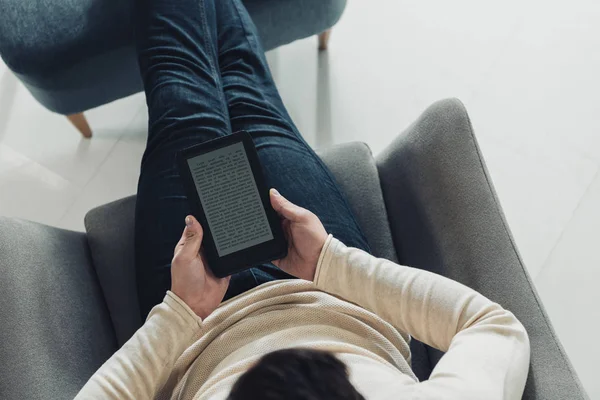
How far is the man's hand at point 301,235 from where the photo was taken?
76cm

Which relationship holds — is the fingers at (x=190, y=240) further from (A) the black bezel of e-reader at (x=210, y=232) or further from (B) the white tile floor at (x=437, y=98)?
(B) the white tile floor at (x=437, y=98)

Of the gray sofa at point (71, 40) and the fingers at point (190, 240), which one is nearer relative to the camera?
the fingers at point (190, 240)

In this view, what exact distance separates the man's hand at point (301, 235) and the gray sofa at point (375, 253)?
173 mm

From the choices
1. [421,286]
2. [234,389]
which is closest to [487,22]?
[421,286]

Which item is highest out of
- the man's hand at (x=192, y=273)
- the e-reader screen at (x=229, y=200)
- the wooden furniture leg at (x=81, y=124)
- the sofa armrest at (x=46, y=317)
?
the e-reader screen at (x=229, y=200)

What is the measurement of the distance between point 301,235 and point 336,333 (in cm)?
14

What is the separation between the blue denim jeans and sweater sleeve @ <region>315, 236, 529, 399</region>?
0.11 meters

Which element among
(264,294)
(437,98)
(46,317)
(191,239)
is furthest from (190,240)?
(437,98)

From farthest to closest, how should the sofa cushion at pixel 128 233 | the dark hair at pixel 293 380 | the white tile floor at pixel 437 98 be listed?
1. the white tile floor at pixel 437 98
2. the sofa cushion at pixel 128 233
3. the dark hair at pixel 293 380

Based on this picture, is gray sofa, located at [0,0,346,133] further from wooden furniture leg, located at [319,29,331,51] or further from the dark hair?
the dark hair

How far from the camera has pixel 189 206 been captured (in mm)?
816

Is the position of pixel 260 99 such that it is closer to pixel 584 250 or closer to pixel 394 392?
pixel 394 392

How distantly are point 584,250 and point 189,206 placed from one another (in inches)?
34.6

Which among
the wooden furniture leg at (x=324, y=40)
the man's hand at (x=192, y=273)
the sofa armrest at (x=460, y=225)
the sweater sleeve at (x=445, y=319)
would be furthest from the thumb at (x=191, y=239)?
the wooden furniture leg at (x=324, y=40)
